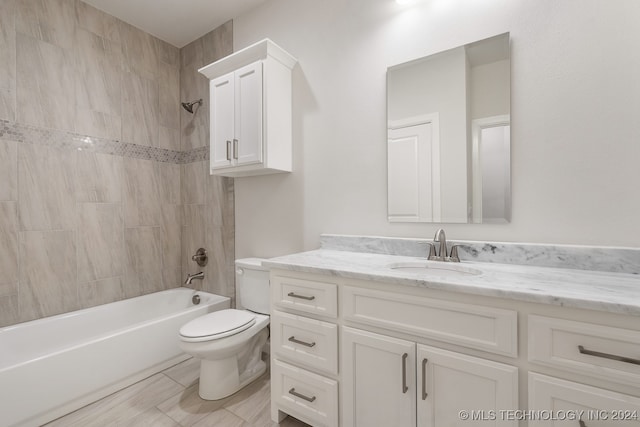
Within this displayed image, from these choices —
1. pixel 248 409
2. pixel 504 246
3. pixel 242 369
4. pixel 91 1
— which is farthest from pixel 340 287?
pixel 91 1

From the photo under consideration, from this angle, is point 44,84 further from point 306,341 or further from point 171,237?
point 306,341

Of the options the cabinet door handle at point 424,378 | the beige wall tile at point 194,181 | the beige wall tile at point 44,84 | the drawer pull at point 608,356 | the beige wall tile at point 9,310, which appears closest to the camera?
the drawer pull at point 608,356

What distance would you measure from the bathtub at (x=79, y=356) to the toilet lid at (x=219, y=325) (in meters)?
0.48

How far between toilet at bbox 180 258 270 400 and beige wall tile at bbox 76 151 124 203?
4.40 feet

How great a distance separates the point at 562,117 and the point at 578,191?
332 millimetres

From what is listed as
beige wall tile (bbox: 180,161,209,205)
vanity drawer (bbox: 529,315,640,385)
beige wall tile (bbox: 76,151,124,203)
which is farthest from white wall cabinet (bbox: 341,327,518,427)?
beige wall tile (bbox: 76,151,124,203)

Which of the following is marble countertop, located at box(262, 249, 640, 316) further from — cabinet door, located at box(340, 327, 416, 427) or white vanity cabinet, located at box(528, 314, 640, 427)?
cabinet door, located at box(340, 327, 416, 427)

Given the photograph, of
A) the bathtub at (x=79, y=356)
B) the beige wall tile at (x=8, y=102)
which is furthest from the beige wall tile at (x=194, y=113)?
the bathtub at (x=79, y=356)

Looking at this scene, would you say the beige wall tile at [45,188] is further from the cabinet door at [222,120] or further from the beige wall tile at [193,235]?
the cabinet door at [222,120]

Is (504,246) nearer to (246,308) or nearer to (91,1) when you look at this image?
(246,308)

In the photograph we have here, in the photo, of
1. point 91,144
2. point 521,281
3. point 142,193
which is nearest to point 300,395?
point 521,281

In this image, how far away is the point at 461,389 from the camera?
946mm

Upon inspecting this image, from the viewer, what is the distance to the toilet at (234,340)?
159 cm

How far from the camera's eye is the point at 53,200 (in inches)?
80.4
